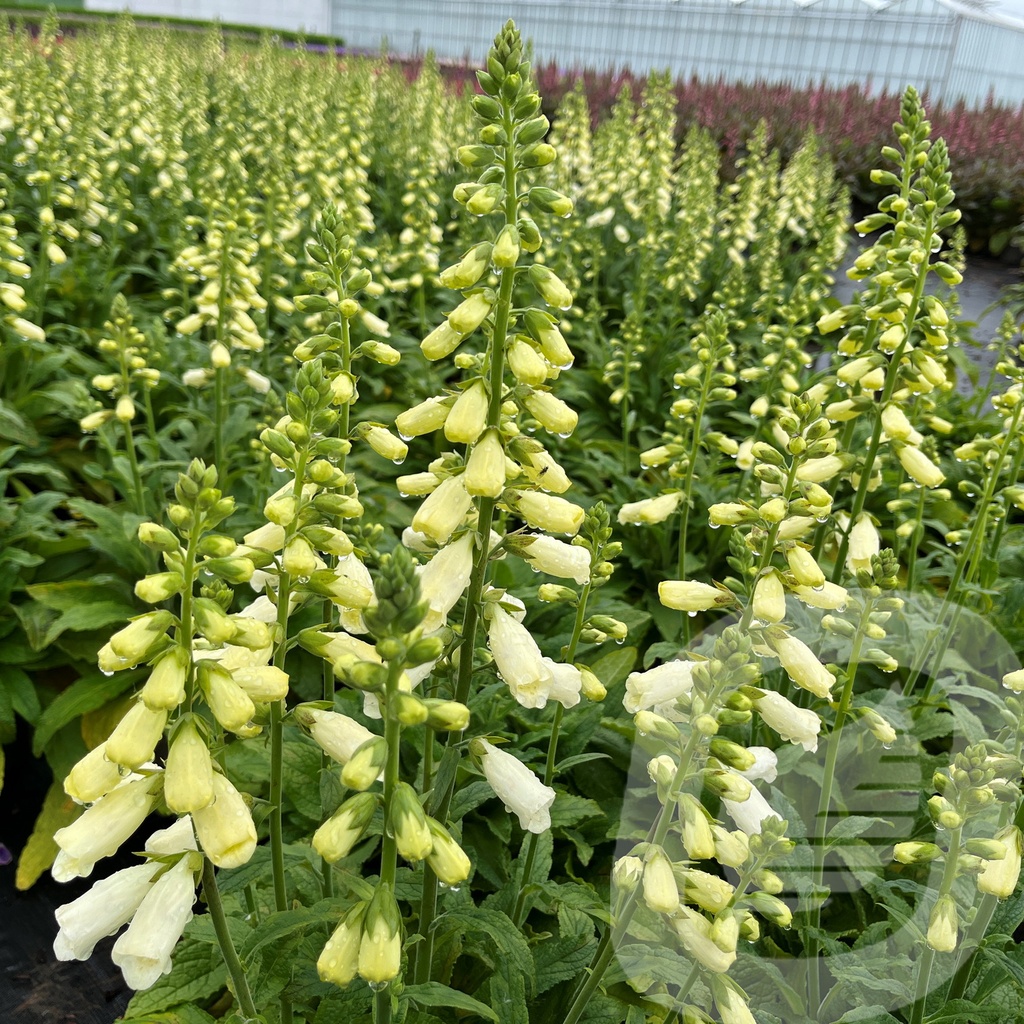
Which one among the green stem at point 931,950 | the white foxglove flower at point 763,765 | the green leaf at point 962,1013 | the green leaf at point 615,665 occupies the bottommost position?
the green leaf at point 615,665

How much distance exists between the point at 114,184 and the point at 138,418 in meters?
2.32

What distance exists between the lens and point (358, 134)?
830 centimetres

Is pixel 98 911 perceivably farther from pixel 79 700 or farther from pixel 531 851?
pixel 79 700

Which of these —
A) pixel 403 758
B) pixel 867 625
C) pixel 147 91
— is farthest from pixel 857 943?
pixel 147 91

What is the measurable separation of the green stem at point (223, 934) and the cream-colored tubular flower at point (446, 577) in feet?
2.06

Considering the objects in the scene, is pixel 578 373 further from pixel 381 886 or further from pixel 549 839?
pixel 381 886

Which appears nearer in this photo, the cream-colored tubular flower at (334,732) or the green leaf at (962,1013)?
the cream-colored tubular flower at (334,732)

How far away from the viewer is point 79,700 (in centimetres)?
418

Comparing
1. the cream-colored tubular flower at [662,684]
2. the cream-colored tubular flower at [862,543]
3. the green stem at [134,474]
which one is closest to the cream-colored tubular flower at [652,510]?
the cream-colored tubular flower at [862,543]

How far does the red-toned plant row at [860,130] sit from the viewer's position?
1488cm

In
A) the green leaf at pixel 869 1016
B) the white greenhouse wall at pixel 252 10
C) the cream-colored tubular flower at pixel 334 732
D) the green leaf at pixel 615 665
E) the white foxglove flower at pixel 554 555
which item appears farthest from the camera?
the white greenhouse wall at pixel 252 10

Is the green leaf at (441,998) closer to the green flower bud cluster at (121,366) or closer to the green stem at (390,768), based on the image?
the green stem at (390,768)

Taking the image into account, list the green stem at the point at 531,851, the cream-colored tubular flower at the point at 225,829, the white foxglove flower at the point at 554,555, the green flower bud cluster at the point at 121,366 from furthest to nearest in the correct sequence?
the green flower bud cluster at the point at 121,366 < the green stem at the point at 531,851 < the white foxglove flower at the point at 554,555 < the cream-colored tubular flower at the point at 225,829

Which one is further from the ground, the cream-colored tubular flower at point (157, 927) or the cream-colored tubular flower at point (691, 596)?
the cream-colored tubular flower at point (691, 596)
